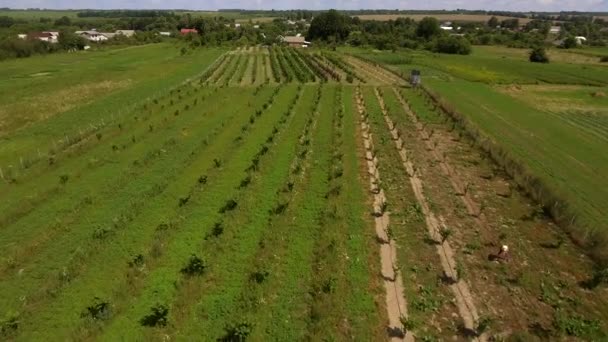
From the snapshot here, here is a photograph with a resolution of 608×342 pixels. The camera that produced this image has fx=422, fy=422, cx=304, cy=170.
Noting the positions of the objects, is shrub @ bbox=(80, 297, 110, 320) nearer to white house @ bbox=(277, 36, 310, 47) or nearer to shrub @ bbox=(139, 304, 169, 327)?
shrub @ bbox=(139, 304, 169, 327)

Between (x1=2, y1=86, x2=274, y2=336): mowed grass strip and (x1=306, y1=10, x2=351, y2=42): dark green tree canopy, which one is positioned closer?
(x1=2, y1=86, x2=274, y2=336): mowed grass strip

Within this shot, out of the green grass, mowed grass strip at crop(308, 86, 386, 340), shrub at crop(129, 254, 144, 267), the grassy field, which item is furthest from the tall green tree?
shrub at crop(129, 254, 144, 267)

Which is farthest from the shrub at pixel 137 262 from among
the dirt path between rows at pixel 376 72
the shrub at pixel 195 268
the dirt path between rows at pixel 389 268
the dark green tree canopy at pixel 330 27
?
the dark green tree canopy at pixel 330 27

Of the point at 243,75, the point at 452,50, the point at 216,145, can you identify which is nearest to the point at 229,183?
the point at 216,145

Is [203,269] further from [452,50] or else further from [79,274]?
[452,50]

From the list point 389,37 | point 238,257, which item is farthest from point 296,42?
point 238,257

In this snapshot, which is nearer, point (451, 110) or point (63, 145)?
point (63, 145)
